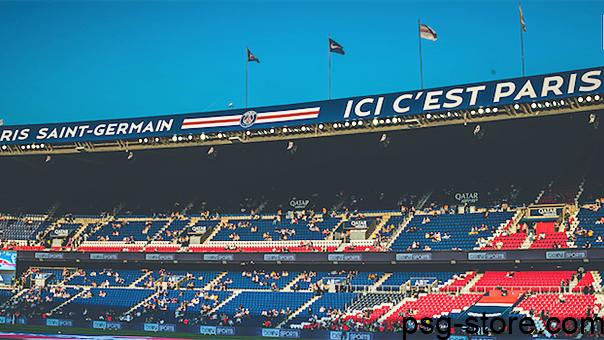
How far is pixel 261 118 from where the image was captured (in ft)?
152

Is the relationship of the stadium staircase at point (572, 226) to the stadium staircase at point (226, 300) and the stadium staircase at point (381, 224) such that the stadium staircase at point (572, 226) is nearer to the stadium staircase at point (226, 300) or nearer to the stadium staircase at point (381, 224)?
the stadium staircase at point (381, 224)

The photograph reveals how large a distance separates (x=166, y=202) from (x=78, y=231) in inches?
326

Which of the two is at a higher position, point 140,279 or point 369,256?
point 369,256

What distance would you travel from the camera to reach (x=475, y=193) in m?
48.2

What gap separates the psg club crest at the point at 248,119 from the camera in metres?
46.5

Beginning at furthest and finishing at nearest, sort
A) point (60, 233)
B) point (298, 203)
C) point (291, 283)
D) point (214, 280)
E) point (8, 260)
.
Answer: point (60, 233)
point (298, 203)
point (214, 280)
point (8, 260)
point (291, 283)

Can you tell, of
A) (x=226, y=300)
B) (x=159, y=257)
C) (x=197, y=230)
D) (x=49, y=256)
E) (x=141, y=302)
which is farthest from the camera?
(x=49, y=256)

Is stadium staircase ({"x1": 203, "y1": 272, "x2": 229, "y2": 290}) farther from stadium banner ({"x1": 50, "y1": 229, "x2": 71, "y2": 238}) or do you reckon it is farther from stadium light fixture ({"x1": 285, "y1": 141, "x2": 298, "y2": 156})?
stadium banner ({"x1": 50, "y1": 229, "x2": 71, "y2": 238})

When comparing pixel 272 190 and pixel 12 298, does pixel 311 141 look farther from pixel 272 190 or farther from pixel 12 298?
pixel 12 298

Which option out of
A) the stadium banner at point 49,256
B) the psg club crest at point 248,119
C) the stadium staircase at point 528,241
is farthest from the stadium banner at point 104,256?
the stadium staircase at point 528,241

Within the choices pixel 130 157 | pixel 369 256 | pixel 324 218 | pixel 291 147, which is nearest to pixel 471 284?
pixel 369 256

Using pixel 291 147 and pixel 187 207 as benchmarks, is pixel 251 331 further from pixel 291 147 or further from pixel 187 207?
pixel 187 207

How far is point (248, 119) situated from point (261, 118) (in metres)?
1.07

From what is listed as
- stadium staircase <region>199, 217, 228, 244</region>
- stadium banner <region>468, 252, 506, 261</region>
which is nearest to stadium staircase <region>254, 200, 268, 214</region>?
stadium staircase <region>199, 217, 228, 244</region>
